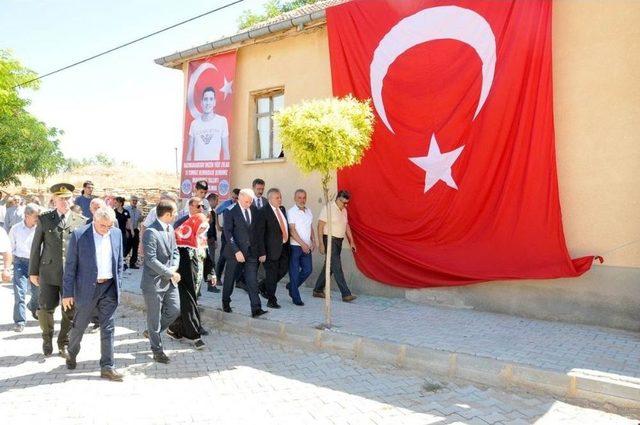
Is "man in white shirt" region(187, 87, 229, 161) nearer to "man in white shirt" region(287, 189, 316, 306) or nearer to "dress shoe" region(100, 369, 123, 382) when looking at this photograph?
"man in white shirt" region(287, 189, 316, 306)

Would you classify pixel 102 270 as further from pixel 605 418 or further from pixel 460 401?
pixel 605 418

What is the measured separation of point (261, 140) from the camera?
11023 millimetres

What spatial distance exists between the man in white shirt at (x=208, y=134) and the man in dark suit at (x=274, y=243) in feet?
12.6

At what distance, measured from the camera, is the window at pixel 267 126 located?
1065 centimetres

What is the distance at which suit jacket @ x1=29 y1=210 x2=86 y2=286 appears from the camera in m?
5.82

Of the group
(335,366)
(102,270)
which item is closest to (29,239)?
(102,270)

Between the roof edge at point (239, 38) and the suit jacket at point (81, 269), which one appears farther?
the roof edge at point (239, 38)

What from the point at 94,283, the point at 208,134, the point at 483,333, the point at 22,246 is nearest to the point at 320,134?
the point at 94,283

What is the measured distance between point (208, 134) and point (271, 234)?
487 cm

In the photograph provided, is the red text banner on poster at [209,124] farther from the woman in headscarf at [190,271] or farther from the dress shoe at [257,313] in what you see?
the woman in headscarf at [190,271]

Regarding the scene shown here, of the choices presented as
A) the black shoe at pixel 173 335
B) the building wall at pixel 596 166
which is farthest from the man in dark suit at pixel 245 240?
the building wall at pixel 596 166

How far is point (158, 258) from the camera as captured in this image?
5.43 meters

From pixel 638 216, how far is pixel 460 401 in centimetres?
361

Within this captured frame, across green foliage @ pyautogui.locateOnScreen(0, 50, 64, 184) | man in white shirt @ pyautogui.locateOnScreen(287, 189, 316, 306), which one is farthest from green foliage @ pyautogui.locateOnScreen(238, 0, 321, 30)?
man in white shirt @ pyautogui.locateOnScreen(287, 189, 316, 306)
